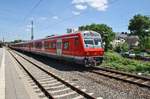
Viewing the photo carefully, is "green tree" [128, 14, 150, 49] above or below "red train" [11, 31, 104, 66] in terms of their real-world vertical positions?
above

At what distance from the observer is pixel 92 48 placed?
2031 centimetres

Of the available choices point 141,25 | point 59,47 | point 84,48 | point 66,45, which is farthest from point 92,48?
point 141,25

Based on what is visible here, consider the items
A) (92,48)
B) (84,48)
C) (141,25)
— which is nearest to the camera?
(84,48)

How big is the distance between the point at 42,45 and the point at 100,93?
25.1 metres

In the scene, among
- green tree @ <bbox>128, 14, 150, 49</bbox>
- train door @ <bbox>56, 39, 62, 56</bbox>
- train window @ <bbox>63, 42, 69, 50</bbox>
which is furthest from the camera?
green tree @ <bbox>128, 14, 150, 49</bbox>

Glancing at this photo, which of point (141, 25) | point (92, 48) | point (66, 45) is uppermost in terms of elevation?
point (141, 25)

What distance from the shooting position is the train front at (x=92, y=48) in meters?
19.8

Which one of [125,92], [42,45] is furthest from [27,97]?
[42,45]

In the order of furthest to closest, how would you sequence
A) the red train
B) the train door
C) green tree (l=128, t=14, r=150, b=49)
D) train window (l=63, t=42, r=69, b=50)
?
green tree (l=128, t=14, r=150, b=49)
the train door
train window (l=63, t=42, r=69, b=50)
the red train

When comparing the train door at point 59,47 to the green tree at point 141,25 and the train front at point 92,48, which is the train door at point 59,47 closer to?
the train front at point 92,48

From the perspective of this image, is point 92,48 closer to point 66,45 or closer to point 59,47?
point 66,45

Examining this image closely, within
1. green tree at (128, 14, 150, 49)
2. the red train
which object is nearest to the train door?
the red train

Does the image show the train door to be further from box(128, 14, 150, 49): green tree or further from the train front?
box(128, 14, 150, 49): green tree

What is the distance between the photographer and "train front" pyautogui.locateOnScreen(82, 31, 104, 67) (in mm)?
19844
